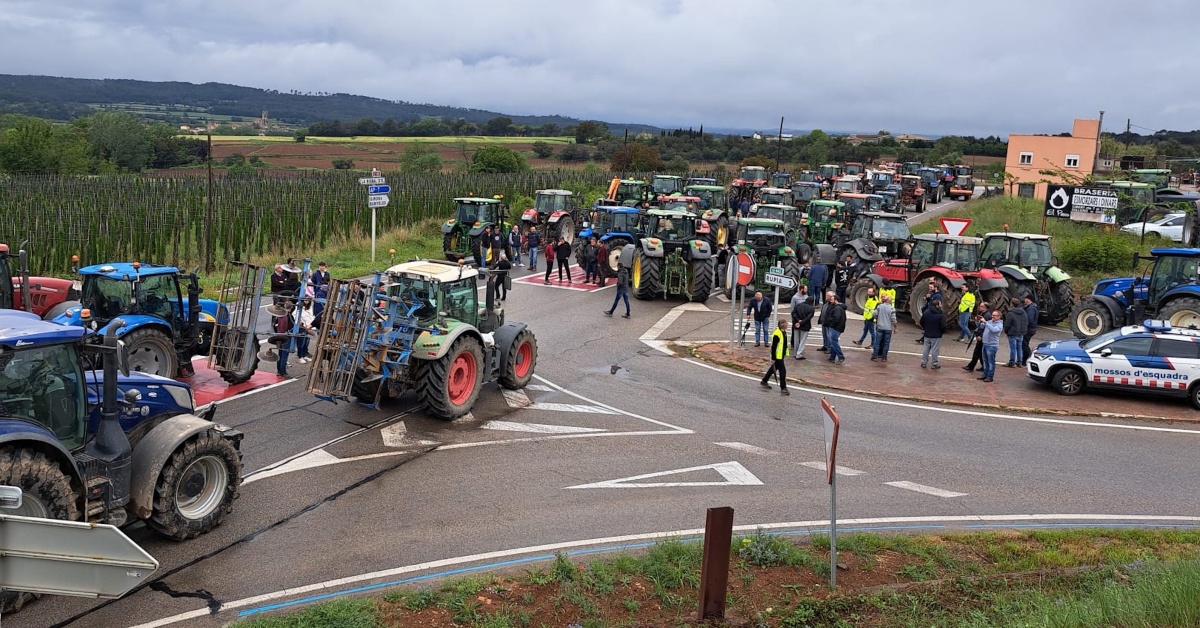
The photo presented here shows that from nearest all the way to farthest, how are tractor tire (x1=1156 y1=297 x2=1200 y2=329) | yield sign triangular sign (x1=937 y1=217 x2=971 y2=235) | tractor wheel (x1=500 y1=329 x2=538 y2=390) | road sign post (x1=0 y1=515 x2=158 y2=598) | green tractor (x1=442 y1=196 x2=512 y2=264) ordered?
road sign post (x1=0 y1=515 x2=158 y2=598) → tractor wheel (x1=500 y1=329 x2=538 y2=390) → tractor tire (x1=1156 y1=297 x2=1200 y2=329) → yield sign triangular sign (x1=937 y1=217 x2=971 y2=235) → green tractor (x1=442 y1=196 x2=512 y2=264)

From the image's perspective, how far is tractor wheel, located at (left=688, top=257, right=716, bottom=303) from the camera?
81.0 feet

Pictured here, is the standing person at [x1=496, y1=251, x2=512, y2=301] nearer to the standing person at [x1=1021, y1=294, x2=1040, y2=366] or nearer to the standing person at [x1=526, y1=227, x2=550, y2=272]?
the standing person at [x1=526, y1=227, x2=550, y2=272]

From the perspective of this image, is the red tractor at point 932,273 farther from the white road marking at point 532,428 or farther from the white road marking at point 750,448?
the white road marking at point 532,428

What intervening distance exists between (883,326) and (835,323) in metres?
0.99

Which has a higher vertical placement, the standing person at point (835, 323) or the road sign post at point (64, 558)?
the road sign post at point (64, 558)

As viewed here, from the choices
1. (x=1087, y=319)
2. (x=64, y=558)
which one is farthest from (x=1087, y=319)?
(x=64, y=558)

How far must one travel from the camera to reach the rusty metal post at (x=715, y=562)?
740 centimetres

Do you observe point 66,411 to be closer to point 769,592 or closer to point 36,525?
point 36,525

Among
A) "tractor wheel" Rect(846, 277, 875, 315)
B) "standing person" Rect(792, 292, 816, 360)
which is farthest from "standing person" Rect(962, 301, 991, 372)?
"tractor wheel" Rect(846, 277, 875, 315)

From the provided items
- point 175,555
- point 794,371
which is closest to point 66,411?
point 175,555

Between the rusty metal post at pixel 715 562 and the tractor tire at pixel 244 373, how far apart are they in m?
9.66

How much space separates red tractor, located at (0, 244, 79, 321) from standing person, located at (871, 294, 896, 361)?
14901mm

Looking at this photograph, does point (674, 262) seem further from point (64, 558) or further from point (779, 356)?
point (64, 558)

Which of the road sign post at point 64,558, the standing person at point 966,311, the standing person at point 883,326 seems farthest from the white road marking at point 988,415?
the road sign post at point 64,558
